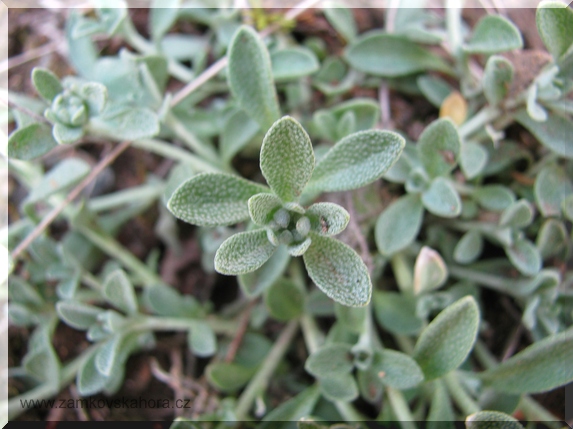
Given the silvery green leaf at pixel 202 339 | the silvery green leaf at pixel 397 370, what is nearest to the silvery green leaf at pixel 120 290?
the silvery green leaf at pixel 202 339

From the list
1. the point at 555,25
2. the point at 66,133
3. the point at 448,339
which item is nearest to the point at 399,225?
the point at 448,339

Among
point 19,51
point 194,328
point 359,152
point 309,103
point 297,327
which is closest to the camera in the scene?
point 359,152

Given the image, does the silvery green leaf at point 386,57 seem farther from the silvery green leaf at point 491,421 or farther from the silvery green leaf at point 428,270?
the silvery green leaf at point 491,421

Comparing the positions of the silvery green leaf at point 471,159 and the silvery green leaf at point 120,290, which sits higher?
the silvery green leaf at point 471,159

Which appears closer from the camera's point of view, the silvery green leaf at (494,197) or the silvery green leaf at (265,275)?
the silvery green leaf at (265,275)

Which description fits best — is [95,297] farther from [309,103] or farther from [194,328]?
[309,103]

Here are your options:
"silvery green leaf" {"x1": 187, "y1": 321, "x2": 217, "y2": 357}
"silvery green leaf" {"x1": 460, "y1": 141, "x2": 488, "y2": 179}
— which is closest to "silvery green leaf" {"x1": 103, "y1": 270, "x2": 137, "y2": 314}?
"silvery green leaf" {"x1": 187, "y1": 321, "x2": 217, "y2": 357}

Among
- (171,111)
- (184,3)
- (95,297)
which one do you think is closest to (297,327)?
(95,297)
